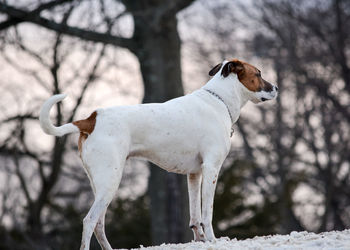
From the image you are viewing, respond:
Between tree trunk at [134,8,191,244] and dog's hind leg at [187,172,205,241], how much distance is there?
639cm

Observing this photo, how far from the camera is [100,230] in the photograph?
7230mm

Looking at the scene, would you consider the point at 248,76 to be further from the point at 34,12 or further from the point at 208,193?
the point at 34,12

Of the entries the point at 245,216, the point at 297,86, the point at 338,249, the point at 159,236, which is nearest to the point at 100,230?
the point at 338,249

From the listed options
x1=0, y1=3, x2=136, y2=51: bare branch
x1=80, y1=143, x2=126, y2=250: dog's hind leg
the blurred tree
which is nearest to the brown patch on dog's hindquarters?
x1=80, y1=143, x2=126, y2=250: dog's hind leg

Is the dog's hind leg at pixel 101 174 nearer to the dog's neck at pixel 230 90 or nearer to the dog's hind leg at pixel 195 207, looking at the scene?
the dog's hind leg at pixel 195 207

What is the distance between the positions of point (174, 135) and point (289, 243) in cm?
162

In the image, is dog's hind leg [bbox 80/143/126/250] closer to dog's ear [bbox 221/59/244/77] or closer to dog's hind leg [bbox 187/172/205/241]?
dog's hind leg [bbox 187/172/205/241]

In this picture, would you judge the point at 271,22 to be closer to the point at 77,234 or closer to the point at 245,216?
the point at 245,216

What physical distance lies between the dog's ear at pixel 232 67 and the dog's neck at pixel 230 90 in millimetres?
64

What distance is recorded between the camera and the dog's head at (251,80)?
26.9ft

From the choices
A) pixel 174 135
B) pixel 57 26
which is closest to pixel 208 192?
pixel 174 135

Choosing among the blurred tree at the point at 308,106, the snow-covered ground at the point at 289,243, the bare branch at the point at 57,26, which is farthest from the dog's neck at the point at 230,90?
the blurred tree at the point at 308,106

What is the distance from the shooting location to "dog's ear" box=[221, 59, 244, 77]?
321 inches

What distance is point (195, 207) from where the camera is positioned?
316 inches
